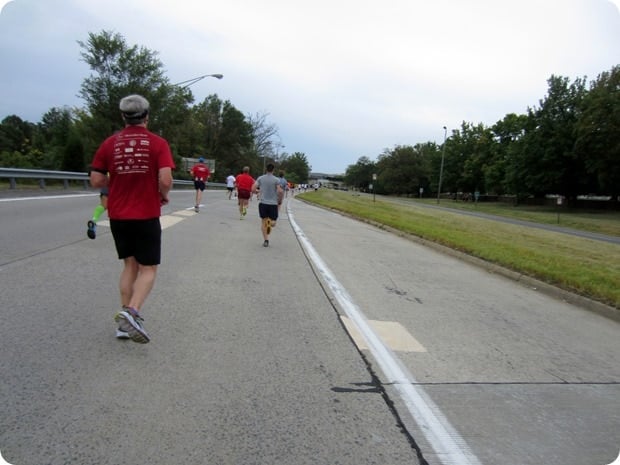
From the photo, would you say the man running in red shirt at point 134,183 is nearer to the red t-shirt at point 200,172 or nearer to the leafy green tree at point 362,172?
the red t-shirt at point 200,172

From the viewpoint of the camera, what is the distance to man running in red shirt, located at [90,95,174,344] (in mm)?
4004

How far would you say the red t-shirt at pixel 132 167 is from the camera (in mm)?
3994

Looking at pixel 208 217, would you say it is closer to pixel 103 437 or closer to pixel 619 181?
pixel 103 437

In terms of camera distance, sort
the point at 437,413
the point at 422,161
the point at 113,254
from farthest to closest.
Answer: the point at 422,161, the point at 113,254, the point at 437,413

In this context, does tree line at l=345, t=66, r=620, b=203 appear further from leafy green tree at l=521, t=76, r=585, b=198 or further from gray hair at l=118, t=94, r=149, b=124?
gray hair at l=118, t=94, r=149, b=124

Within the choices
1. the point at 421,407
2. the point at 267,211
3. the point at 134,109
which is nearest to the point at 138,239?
the point at 134,109

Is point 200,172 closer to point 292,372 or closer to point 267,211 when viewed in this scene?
point 267,211

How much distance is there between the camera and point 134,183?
4.03 metres

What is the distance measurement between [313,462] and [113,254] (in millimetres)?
6397

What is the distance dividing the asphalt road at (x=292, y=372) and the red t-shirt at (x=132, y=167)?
1.25 metres

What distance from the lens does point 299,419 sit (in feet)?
10.2

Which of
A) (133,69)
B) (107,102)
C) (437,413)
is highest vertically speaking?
(133,69)

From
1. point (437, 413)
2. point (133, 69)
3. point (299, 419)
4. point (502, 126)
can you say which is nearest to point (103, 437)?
point (299, 419)

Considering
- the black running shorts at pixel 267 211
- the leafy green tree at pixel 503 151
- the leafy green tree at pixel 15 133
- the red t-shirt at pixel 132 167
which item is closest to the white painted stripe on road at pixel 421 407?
the red t-shirt at pixel 132 167
